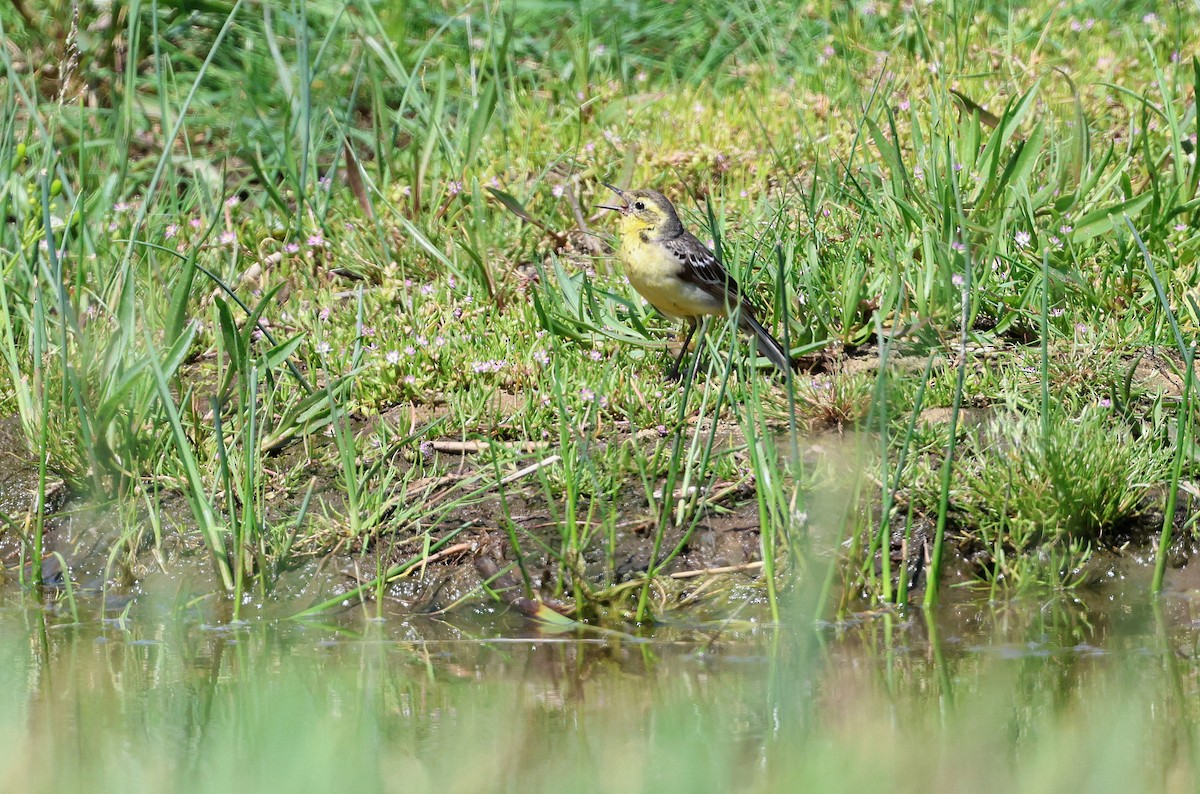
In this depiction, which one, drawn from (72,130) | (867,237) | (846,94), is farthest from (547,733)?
(72,130)

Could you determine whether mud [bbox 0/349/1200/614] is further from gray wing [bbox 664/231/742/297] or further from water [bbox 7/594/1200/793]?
gray wing [bbox 664/231/742/297]

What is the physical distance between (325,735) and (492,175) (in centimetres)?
388

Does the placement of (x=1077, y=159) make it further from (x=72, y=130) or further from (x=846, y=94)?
(x=72, y=130)

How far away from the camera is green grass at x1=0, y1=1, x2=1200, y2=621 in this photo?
15.0 ft

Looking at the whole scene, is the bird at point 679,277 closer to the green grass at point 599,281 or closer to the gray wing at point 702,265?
the gray wing at point 702,265

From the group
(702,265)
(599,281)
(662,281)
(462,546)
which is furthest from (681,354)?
(462,546)

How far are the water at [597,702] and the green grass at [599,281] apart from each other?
244 millimetres

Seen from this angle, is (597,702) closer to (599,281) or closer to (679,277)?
(679,277)

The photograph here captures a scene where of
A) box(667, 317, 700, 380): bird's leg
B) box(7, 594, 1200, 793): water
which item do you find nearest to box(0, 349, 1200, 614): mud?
box(7, 594, 1200, 793): water

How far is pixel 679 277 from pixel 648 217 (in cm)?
47

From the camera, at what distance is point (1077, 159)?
19.2 feet

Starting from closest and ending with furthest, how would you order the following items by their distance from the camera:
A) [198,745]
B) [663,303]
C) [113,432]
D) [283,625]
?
[198,745]
[283,625]
[113,432]
[663,303]

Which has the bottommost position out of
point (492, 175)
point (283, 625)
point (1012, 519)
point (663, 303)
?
point (283, 625)

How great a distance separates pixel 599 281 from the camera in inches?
247
